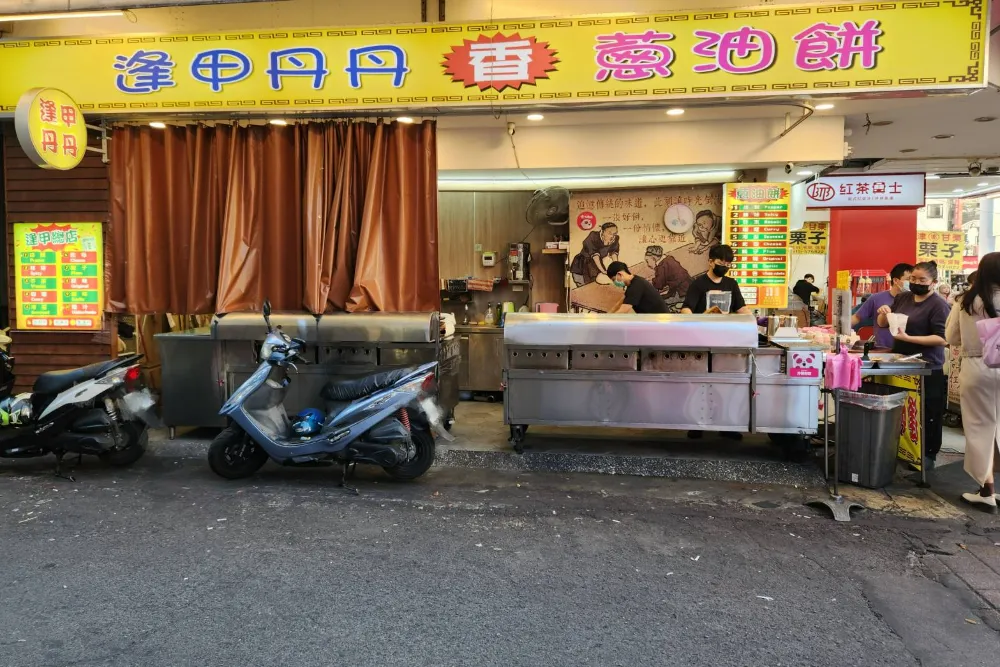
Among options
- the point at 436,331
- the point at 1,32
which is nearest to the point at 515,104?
the point at 436,331

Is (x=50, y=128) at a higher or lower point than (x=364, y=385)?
higher

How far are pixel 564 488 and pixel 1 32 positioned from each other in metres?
8.39

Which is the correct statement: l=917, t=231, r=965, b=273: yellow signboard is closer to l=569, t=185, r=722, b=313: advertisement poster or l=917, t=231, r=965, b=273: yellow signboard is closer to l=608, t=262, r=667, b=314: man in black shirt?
l=569, t=185, r=722, b=313: advertisement poster

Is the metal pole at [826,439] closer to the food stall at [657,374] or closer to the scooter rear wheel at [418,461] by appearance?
the food stall at [657,374]

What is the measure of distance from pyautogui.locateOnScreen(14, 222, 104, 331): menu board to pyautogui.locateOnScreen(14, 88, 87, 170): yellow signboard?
4.36 feet

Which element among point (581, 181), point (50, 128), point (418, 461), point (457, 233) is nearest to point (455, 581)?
point (418, 461)

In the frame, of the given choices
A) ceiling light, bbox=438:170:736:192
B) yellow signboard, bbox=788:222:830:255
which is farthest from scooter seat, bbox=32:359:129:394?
yellow signboard, bbox=788:222:830:255

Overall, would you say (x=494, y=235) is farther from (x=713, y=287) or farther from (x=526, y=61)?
(x=526, y=61)

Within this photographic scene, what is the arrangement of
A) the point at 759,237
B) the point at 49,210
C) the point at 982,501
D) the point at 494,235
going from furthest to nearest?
the point at 494,235 < the point at 759,237 < the point at 49,210 < the point at 982,501

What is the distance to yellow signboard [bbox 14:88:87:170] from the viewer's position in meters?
5.62

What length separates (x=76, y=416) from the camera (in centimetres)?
566

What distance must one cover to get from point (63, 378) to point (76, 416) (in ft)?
1.29

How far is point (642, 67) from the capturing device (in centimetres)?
573

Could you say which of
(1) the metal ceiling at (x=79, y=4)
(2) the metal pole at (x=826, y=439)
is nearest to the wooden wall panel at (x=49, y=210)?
(1) the metal ceiling at (x=79, y=4)
